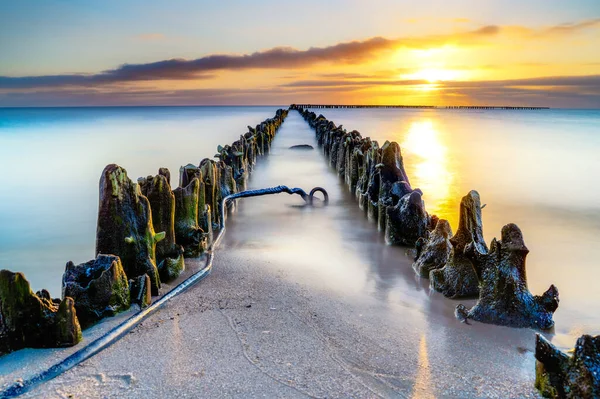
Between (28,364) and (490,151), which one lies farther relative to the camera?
(490,151)

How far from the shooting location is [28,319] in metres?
3.49

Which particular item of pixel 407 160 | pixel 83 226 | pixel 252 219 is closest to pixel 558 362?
pixel 252 219

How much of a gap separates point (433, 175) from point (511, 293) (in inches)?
464

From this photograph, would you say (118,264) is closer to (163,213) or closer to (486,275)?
(163,213)

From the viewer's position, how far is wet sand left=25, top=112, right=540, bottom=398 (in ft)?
10.6

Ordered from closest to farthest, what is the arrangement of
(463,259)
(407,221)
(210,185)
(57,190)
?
(463,259) < (407,221) < (210,185) < (57,190)

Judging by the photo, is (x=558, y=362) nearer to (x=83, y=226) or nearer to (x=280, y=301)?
(x=280, y=301)

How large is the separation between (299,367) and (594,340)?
172cm

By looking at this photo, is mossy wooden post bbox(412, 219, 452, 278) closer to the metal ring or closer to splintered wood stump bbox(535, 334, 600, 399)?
splintered wood stump bbox(535, 334, 600, 399)

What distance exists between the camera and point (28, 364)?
3340 millimetres

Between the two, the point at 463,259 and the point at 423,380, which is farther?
the point at 463,259

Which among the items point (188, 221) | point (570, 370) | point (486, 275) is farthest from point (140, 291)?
point (570, 370)

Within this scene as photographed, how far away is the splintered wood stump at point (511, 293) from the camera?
4.12 metres

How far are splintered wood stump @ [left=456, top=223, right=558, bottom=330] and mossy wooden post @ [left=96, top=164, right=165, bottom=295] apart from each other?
275 centimetres
